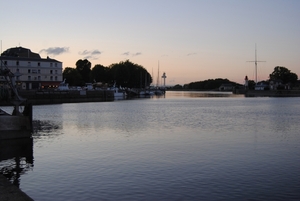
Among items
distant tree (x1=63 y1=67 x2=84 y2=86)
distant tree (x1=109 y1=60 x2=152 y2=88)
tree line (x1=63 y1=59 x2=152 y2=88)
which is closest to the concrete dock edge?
distant tree (x1=63 y1=67 x2=84 y2=86)

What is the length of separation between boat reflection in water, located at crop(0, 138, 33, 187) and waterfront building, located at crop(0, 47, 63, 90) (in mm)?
96359

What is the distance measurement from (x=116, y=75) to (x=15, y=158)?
6128 inches

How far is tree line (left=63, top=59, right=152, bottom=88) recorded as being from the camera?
17800cm

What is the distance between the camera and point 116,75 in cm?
17775

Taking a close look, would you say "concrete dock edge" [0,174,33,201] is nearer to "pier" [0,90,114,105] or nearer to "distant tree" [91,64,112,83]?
"pier" [0,90,114,105]

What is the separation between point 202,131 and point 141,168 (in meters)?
16.6

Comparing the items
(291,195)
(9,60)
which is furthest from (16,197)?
(9,60)

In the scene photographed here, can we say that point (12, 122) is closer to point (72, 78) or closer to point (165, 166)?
point (165, 166)

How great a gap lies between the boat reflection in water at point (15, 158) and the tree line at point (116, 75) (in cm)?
14713

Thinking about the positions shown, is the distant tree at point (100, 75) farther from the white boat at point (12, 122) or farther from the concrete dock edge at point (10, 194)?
the concrete dock edge at point (10, 194)

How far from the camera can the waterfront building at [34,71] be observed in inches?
4779

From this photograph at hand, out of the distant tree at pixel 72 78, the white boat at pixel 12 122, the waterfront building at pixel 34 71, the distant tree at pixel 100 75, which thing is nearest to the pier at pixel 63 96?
the waterfront building at pixel 34 71

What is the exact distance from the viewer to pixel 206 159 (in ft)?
73.1

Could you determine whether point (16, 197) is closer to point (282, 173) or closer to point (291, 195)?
point (291, 195)
